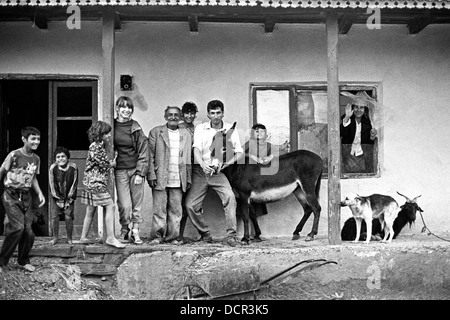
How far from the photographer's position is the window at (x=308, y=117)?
9.93 metres

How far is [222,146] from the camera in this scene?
8758 millimetres

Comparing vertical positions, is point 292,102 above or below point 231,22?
below

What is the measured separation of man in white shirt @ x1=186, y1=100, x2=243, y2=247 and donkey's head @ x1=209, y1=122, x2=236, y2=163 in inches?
1.9

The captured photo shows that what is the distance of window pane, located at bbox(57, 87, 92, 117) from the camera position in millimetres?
9781

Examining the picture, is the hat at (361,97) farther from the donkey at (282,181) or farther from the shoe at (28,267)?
the shoe at (28,267)

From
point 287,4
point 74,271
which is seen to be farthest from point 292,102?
point 74,271

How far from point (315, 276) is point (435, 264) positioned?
1.54 metres

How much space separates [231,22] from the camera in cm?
991

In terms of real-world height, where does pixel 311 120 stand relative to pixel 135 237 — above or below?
above

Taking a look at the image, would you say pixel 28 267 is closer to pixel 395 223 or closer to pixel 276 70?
pixel 276 70

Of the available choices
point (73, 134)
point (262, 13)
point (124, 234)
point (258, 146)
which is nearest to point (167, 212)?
point (124, 234)

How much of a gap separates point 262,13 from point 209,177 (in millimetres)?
2303
